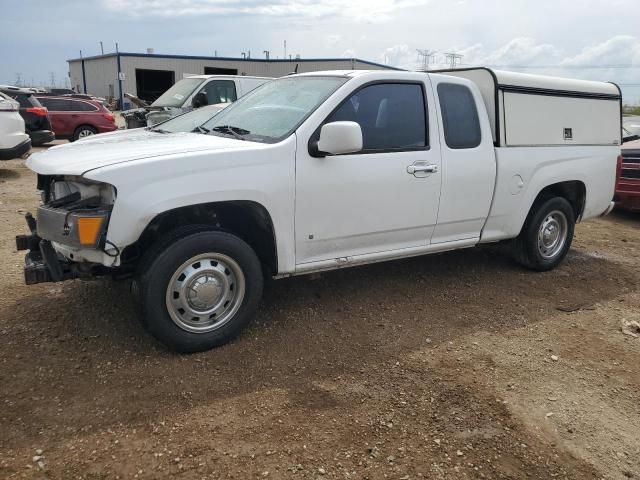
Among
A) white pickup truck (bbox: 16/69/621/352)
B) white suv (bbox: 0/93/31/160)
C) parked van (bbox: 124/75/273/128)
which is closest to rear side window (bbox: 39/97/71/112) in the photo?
parked van (bbox: 124/75/273/128)

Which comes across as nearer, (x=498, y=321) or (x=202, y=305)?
(x=202, y=305)

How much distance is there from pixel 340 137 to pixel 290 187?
48 cm

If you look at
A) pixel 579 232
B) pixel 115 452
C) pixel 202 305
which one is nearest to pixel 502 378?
pixel 202 305

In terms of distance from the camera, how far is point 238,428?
3.00 m

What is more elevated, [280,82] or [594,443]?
[280,82]

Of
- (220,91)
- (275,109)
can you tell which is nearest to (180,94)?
(220,91)

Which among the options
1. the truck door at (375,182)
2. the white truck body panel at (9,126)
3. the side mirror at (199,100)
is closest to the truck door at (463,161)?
the truck door at (375,182)

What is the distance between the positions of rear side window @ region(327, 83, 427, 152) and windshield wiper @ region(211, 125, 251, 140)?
658 mm

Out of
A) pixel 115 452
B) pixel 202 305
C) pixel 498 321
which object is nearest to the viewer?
pixel 115 452

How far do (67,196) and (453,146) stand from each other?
3043 mm

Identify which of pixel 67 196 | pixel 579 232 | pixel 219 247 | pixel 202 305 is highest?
pixel 67 196

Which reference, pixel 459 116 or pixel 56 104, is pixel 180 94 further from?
pixel 459 116

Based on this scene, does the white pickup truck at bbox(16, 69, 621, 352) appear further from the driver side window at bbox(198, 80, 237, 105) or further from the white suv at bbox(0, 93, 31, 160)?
the driver side window at bbox(198, 80, 237, 105)

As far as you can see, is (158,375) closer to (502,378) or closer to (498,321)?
(502,378)
